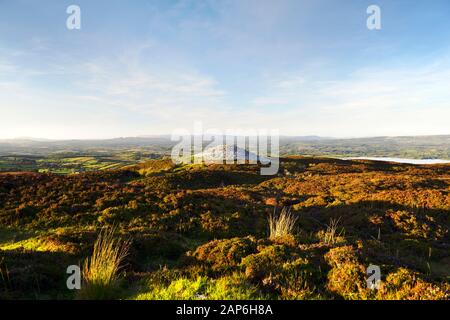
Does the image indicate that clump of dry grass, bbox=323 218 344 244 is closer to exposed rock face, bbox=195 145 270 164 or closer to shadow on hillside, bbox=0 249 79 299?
shadow on hillside, bbox=0 249 79 299

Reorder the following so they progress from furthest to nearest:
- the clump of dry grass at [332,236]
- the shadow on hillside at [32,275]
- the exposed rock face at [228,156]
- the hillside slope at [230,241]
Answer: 1. the exposed rock face at [228,156]
2. the clump of dry grass at [332,236]
3. the shadow on hillside at [32,275]
4. the hillside slope at [230,241]

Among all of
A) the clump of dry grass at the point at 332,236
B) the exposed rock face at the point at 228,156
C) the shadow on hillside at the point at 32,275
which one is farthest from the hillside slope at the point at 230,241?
the exposed rock face at the point at 228,156

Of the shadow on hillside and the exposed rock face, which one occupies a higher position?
the exposed rock face

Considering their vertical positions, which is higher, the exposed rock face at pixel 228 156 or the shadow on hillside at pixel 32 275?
the exposed rock face at pixel 228 156

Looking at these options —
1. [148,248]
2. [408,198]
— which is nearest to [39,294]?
[148,248]

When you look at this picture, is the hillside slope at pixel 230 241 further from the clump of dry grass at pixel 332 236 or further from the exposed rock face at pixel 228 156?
the exposed rock face at pixel 228 156

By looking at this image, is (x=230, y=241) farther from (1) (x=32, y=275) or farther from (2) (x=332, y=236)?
(1) (x=32, y=275)

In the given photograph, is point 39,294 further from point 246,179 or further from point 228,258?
point 246,179

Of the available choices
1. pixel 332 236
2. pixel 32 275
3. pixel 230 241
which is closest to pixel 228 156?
pixel 332 236

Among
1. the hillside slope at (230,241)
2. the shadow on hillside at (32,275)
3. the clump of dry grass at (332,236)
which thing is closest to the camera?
the hillside slope at (230,241)

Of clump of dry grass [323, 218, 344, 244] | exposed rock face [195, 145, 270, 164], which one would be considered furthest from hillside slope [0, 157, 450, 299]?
exposed rock face [195, 145, 270, 164]
